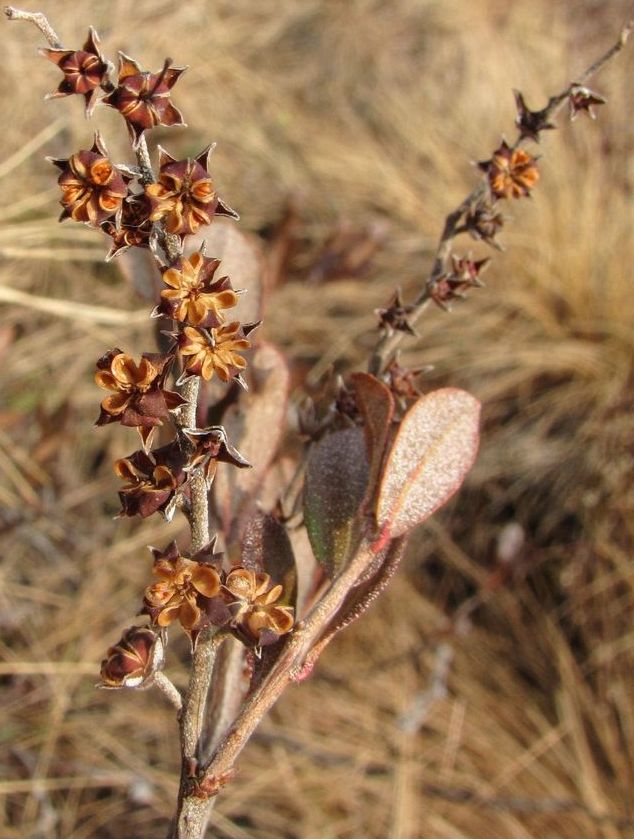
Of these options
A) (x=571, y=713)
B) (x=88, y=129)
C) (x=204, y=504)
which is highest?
(x=88, y=129)

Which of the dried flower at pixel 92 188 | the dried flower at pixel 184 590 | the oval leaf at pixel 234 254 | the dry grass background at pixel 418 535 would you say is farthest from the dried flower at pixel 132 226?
the dry grass background at pixel 418 535

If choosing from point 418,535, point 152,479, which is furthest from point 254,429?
point 418,535

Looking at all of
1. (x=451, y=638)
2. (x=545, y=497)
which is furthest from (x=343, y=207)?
(x=451, y=638)

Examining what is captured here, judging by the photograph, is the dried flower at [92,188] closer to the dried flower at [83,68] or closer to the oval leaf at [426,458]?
the dried flower at [83,68]

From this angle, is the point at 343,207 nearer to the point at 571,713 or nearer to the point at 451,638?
the point at 451,638

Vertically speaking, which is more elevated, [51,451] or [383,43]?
[383,43]

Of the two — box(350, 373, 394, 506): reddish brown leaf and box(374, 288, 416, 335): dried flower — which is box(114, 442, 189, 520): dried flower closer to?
box(350, 373, 394, 506): reddish brown leaf

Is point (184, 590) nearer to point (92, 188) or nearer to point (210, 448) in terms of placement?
point (210, 448)

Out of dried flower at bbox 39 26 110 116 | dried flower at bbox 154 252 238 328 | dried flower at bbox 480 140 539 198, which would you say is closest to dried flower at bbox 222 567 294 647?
dried flower at bbox 154 252 238 328
